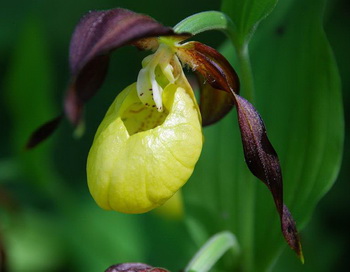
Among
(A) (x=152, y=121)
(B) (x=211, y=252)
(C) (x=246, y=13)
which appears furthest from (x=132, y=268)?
(C) (x=246, y=13)

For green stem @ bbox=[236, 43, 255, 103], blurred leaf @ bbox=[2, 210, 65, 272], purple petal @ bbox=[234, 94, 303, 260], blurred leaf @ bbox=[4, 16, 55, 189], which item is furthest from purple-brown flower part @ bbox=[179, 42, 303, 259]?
blurred leaf @ bbox=[2, 210, 65, 272]

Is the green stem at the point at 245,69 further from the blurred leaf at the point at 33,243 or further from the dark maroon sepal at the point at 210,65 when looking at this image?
the blurred leaf at the point at 33,243

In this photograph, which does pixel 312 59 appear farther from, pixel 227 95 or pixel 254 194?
pixel 254 194

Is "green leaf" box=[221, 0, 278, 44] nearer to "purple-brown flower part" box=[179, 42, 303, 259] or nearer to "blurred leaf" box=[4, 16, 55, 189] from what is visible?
"purple-brown flower part" box=[179, 42, 303, 259]

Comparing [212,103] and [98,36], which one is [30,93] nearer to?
[212,103]

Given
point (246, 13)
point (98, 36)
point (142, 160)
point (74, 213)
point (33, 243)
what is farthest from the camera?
point (33, 243)

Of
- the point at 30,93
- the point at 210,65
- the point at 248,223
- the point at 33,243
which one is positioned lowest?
the point at 33,243
